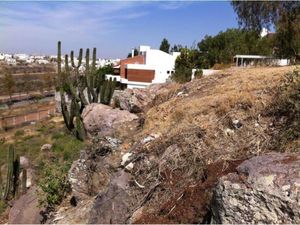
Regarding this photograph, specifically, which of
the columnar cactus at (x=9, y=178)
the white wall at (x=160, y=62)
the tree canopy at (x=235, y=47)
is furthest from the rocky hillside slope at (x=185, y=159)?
the white wall at (x=160, y=62)

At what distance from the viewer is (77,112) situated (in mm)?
21672

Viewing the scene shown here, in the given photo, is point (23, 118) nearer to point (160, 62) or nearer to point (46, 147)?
point (46, 147)

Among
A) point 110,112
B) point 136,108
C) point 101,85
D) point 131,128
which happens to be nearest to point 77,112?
point 101,85

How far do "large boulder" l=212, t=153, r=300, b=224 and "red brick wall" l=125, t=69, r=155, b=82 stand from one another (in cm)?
3417

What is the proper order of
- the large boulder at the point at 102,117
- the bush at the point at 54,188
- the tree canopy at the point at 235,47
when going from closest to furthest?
the bush at the point at 54,188, the large boulder at the point at 102,117, the tree canopy at the point at 235,47

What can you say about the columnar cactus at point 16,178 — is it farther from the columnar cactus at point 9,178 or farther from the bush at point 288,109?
the bush at point 288,109

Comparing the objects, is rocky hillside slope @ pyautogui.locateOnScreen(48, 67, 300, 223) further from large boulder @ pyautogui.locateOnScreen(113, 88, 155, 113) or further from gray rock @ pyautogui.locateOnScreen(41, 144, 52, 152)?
gray rock @ pyautogui.locateOnScreen(41, 144, 52, 152)

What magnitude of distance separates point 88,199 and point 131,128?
6.73ft

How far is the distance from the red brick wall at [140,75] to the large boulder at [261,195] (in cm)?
3417

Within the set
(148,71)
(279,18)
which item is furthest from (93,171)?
(148,71)

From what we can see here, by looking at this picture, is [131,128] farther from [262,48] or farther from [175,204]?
[262,48]

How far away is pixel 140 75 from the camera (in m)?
38.6

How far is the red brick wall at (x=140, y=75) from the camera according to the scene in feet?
125

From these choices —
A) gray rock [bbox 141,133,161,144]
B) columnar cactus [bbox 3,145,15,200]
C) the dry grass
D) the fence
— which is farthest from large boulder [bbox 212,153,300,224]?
the fence
